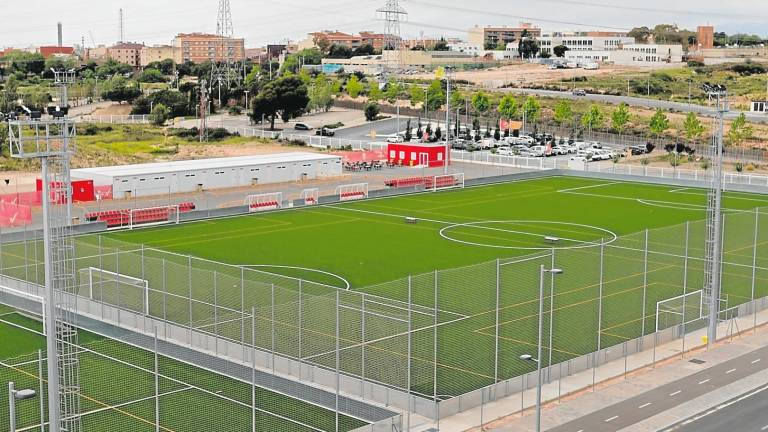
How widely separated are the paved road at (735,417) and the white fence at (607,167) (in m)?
50.1

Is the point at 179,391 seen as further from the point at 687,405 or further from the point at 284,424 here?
the point at 687,405

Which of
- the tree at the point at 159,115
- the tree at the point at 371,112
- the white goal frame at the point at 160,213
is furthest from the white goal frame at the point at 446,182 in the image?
the tree at the point at 159,115

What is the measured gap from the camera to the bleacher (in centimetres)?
5672

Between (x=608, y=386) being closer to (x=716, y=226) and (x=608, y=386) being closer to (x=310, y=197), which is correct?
(x=716, y=226)

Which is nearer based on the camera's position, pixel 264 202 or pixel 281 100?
pixel 264 202

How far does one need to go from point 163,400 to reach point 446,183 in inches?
2011

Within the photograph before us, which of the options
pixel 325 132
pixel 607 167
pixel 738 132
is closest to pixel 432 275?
pixel 607 167

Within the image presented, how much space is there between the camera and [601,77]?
197m

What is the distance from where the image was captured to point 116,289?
1447 inches

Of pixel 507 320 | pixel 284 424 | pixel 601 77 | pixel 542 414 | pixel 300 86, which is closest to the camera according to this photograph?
pixel 284 424

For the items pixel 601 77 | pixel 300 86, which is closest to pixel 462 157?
pixel 300 86

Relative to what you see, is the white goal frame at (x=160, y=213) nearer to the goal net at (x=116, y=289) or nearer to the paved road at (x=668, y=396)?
the goal net at (x=116, y=289)

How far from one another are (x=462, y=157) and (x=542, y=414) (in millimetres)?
69322

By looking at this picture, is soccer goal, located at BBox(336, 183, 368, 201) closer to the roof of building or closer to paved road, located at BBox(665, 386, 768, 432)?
the roof of building
